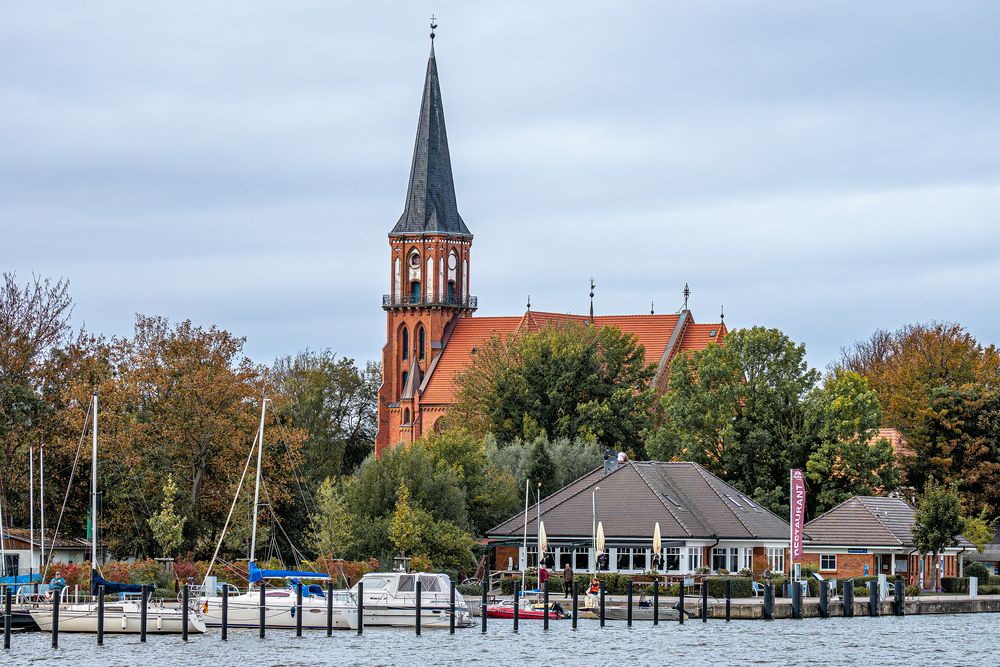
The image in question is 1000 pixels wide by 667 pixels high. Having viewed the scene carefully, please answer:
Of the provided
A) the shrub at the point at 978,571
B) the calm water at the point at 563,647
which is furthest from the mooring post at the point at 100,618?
the shrub at the point at 978,571

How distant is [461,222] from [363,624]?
85190 millimetres

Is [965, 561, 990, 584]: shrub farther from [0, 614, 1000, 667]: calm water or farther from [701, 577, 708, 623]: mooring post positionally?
[701, 577, 708, 623]: mooring post

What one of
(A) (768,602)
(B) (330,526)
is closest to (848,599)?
(A) (768,602)

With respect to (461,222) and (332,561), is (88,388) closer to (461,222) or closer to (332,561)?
(332,561)

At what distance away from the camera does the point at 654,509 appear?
83.2 m

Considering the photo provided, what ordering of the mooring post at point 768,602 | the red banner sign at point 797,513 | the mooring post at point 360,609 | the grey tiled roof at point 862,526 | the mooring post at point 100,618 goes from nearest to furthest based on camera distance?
the mooring post at point 100,618 < the mooring post at point 360,609 < the mooring post at point 768,602 < the red banner sign at point 797,513 < the grey tiled roof at point 862,526

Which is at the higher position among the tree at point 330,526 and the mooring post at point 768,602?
the tree at point 330,526

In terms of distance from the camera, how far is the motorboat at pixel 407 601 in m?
63.2

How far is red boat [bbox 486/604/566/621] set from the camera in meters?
67.8

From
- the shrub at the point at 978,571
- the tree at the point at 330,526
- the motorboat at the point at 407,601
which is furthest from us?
the shrub at the point at 978,571

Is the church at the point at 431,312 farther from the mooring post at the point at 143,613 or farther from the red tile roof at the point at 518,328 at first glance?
the mooring post at the point at 143,613

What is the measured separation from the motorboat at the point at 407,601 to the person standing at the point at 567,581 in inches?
278

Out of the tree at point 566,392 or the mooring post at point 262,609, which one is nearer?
the mooring post at point 262,609

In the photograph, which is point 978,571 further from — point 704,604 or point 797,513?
point 704,604
